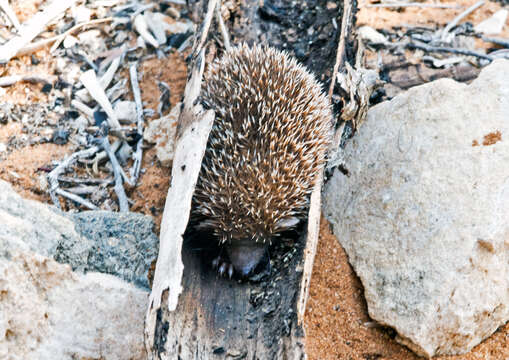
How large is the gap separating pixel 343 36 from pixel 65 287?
3888 millimetres

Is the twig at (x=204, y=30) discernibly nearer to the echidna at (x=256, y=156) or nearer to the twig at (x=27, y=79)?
the echidna at (x=256, y=156)

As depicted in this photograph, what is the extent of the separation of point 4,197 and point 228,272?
1.97 meters

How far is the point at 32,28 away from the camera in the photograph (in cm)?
608

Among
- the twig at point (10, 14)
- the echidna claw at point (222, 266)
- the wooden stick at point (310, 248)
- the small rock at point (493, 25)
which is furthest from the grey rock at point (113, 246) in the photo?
the small rock at point (493, 25)

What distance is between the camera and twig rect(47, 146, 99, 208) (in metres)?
4.95

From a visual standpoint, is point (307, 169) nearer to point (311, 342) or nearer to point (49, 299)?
point (311, 342)

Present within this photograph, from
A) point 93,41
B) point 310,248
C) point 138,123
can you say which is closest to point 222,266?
point 310,248

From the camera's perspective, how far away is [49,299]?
3.45 metres

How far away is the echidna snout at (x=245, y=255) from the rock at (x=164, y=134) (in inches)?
62.5

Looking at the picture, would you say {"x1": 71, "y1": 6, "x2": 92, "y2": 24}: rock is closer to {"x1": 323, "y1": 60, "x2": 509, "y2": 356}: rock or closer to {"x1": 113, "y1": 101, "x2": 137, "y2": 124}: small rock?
{"x1": 113, "y1": 101, "x2": 137, "y2": 124}: small rock

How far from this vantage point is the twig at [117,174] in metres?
5.01

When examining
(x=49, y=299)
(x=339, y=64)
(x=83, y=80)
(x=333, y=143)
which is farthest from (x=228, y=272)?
(x=83, y=80)

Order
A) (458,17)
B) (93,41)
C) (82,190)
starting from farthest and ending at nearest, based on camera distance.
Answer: (458,17), (93,41), (82,190)

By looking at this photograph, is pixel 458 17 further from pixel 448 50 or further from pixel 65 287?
pixel 65 287
